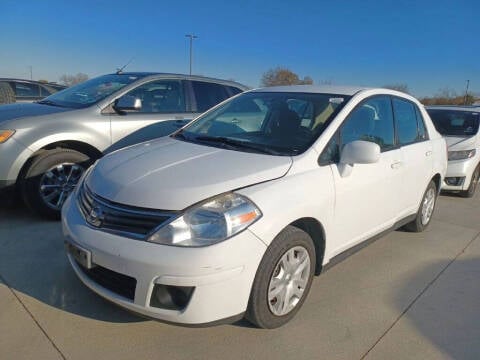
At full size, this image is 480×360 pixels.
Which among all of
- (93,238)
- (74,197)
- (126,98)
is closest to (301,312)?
(93,238)

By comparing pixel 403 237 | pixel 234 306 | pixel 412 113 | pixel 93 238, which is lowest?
pixel 403 237

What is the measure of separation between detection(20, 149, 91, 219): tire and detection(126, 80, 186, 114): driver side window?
40.4 inches

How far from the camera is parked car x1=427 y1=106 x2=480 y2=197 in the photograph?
614 centimetres

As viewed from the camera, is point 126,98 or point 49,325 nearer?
point 49,325

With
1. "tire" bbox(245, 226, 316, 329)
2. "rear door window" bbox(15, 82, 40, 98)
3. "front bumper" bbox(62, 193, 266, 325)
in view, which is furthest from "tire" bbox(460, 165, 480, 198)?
"rear door window" bbox(15, 82, 40, 98)

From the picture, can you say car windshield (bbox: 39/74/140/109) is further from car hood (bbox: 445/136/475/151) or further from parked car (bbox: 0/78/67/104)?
car hood (bbox: 445/136/475/151)

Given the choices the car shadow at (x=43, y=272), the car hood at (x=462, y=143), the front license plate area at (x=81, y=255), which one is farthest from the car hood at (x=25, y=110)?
the car hood at (x=462, y=143)

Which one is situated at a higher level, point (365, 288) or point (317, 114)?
point (317, 114)

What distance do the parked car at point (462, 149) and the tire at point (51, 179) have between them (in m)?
5.43

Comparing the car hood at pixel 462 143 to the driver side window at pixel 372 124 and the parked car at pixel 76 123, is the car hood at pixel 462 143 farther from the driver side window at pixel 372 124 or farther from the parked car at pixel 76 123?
the parked car at pixel 76 123

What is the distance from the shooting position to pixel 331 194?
2.68 meters

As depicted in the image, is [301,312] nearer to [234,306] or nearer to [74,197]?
[234,306]

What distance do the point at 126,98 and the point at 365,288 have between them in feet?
10.3

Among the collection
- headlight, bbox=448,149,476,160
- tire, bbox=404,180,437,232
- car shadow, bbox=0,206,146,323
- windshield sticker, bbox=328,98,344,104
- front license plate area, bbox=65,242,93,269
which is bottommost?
car shadow, bbox=0,206,146,323
